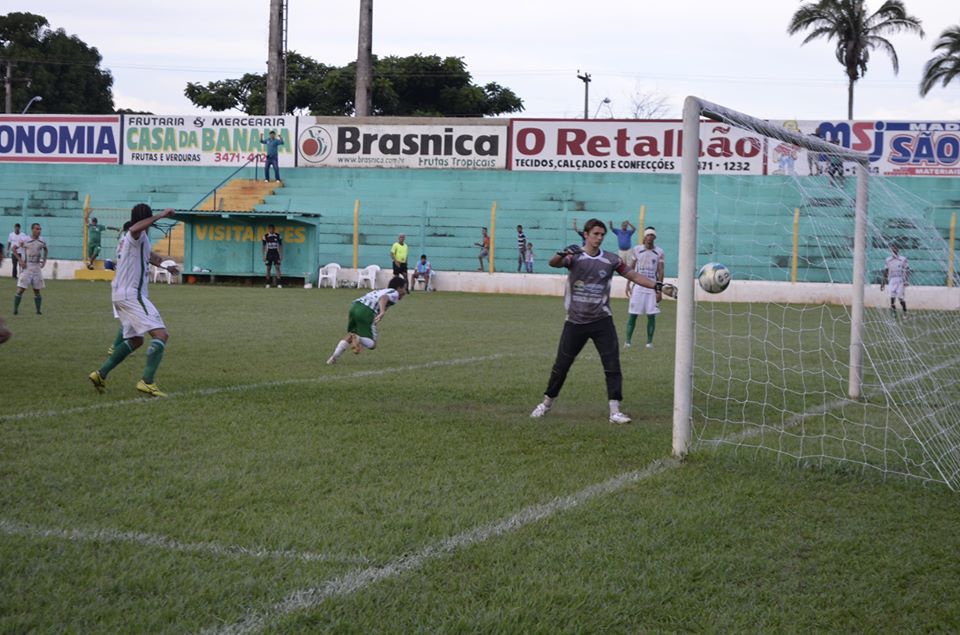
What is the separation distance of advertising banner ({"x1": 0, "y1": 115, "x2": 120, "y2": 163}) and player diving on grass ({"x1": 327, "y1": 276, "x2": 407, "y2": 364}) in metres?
29.9

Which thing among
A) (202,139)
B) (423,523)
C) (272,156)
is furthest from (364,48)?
(423,523)

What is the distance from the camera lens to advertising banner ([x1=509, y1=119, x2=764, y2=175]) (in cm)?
3534

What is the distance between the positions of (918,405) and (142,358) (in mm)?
8568

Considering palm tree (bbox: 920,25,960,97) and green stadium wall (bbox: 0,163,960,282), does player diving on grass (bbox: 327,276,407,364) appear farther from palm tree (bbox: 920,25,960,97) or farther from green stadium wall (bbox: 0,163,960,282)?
palm tree (bbox: 920,25,960,97)

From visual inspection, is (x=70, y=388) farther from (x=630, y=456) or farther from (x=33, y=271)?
(x=33, y=271)

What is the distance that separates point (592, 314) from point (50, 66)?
2559 inches

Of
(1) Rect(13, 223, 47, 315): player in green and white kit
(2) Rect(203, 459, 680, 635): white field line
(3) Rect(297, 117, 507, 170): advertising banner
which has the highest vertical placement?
(3) Rect(297, 117, 507, 170): advertising banner

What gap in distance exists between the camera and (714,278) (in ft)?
28.6

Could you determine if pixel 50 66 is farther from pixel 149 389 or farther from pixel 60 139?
pixel 149 389

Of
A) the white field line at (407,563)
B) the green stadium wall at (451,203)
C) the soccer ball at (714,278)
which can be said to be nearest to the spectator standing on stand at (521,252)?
the green stadium wall at (451,203)

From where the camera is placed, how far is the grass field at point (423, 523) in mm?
4059

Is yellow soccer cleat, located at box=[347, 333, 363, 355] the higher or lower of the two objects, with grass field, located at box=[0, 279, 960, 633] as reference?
higher

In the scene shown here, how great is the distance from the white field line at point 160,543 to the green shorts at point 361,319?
7.72m

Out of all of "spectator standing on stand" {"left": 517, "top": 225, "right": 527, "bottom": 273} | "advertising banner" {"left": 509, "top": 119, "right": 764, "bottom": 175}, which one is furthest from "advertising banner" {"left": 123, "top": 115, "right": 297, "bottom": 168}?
"spectator standing on stand" {"left": 517, "top": 225, "right": 527, "bottom": 273}
